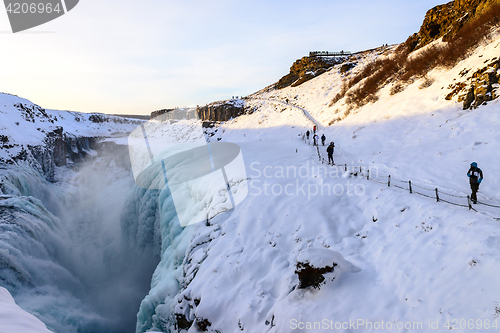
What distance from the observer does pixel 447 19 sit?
29.5 meters

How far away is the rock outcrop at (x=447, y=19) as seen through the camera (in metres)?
24.6

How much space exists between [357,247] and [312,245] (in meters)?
1.51

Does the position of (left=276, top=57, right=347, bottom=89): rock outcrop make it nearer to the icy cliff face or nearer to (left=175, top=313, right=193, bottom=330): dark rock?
the icy cliff face

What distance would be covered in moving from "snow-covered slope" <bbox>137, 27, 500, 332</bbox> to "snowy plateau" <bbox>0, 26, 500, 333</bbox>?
0.04m

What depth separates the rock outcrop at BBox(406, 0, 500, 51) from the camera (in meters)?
24.6

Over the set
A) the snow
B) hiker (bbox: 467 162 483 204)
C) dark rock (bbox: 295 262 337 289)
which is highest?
the snow

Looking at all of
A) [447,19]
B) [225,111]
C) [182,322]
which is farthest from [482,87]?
[225,111]

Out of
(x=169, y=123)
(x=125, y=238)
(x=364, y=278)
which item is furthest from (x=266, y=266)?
(x=169, y=123)

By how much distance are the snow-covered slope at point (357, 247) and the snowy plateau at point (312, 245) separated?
0.04 m

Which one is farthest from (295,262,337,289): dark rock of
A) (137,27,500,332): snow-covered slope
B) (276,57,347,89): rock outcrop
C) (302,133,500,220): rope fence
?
(276,57,347,89): rock outcrop

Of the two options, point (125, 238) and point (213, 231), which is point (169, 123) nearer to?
point (125, 238)

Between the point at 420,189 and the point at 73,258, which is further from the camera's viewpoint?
the point at 73,258

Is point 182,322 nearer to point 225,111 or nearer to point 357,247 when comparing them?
point 357,247

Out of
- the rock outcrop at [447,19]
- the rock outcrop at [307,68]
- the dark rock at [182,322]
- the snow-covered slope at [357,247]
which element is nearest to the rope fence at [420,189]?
the snow-covered slope at [357,247]
